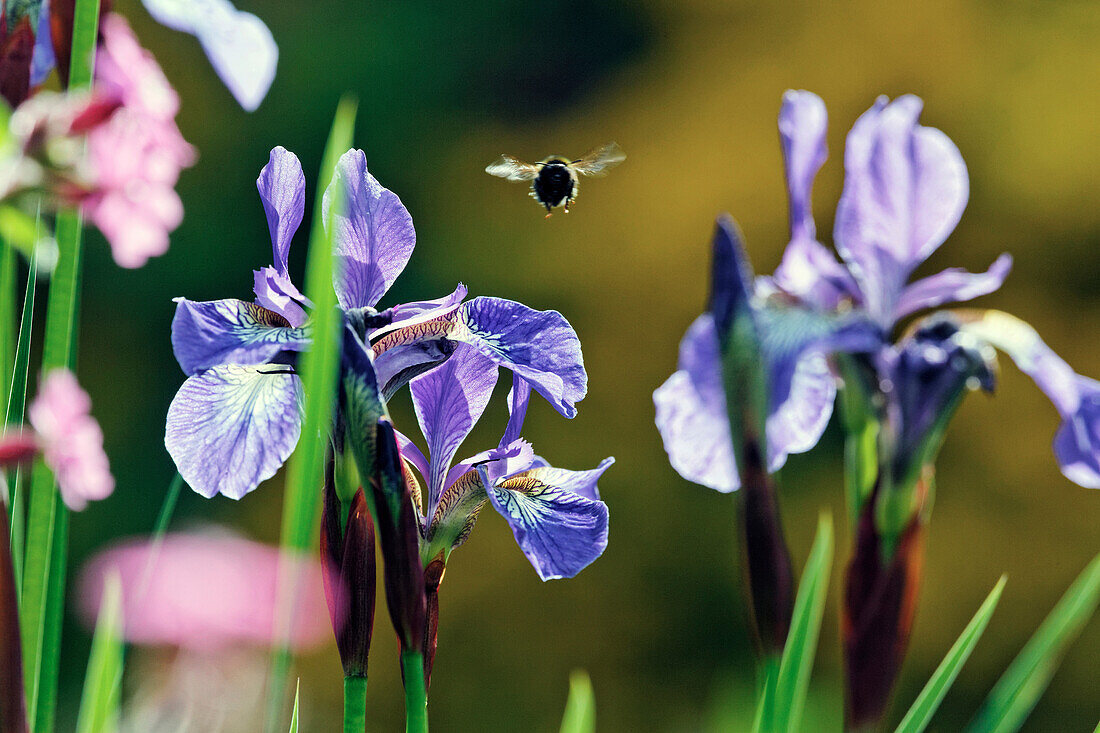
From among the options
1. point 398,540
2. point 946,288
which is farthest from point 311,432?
point 946,288

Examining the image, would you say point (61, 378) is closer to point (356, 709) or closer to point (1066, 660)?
point (356, 709)

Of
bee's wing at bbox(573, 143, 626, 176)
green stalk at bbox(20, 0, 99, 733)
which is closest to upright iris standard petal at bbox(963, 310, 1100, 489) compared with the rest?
green stalk at bbox(20, 0, 99, 733)

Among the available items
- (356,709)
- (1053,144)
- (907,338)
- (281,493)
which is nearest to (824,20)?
(1053,144)

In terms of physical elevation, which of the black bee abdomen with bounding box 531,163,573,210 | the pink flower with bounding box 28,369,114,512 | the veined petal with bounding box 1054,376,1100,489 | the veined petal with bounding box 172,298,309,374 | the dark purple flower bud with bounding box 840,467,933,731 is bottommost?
the dark purple flower bud with bounding box 840,467,933,731

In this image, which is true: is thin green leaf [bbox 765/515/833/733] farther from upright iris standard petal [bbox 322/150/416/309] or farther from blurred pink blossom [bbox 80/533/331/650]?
blurred pink blossom [bbox 80/533/331/650]

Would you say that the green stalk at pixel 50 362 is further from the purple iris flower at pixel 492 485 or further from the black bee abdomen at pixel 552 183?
the black bee abdomen at pixel 552 183

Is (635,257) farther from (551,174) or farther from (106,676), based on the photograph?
(106,676)
